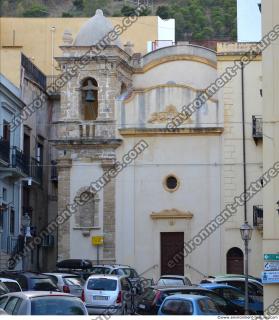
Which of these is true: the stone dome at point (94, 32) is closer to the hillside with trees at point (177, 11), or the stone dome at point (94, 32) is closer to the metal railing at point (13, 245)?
the metal railing at point (13, 245)

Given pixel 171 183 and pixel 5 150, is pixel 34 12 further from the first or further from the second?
pixel 5 150

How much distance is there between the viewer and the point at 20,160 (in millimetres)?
44531

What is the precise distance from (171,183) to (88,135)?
4.74 metres

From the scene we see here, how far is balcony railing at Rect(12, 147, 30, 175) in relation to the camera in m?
43.3

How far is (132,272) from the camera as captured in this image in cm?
3953

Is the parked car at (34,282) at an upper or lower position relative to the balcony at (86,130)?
lower

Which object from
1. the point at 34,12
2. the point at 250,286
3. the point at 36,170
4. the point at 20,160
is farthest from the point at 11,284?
the point at 34,12

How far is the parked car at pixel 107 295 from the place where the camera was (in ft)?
94.4

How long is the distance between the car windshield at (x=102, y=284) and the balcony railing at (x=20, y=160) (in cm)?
1434

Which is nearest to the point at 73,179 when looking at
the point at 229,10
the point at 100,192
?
the point at 100,192

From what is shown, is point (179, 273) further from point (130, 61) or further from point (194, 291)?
point (194, 291)

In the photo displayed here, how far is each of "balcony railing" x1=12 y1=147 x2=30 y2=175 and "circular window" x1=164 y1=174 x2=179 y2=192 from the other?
693cm

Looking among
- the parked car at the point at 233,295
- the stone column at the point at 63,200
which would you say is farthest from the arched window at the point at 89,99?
the parked car at the point at 233,295

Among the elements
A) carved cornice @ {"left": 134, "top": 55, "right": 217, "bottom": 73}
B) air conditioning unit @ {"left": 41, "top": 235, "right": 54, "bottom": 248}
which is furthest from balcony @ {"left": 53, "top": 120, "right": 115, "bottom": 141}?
air conditioning unit @ {"left": 41, "top": 235, "right": 54, "bottom": 248}
